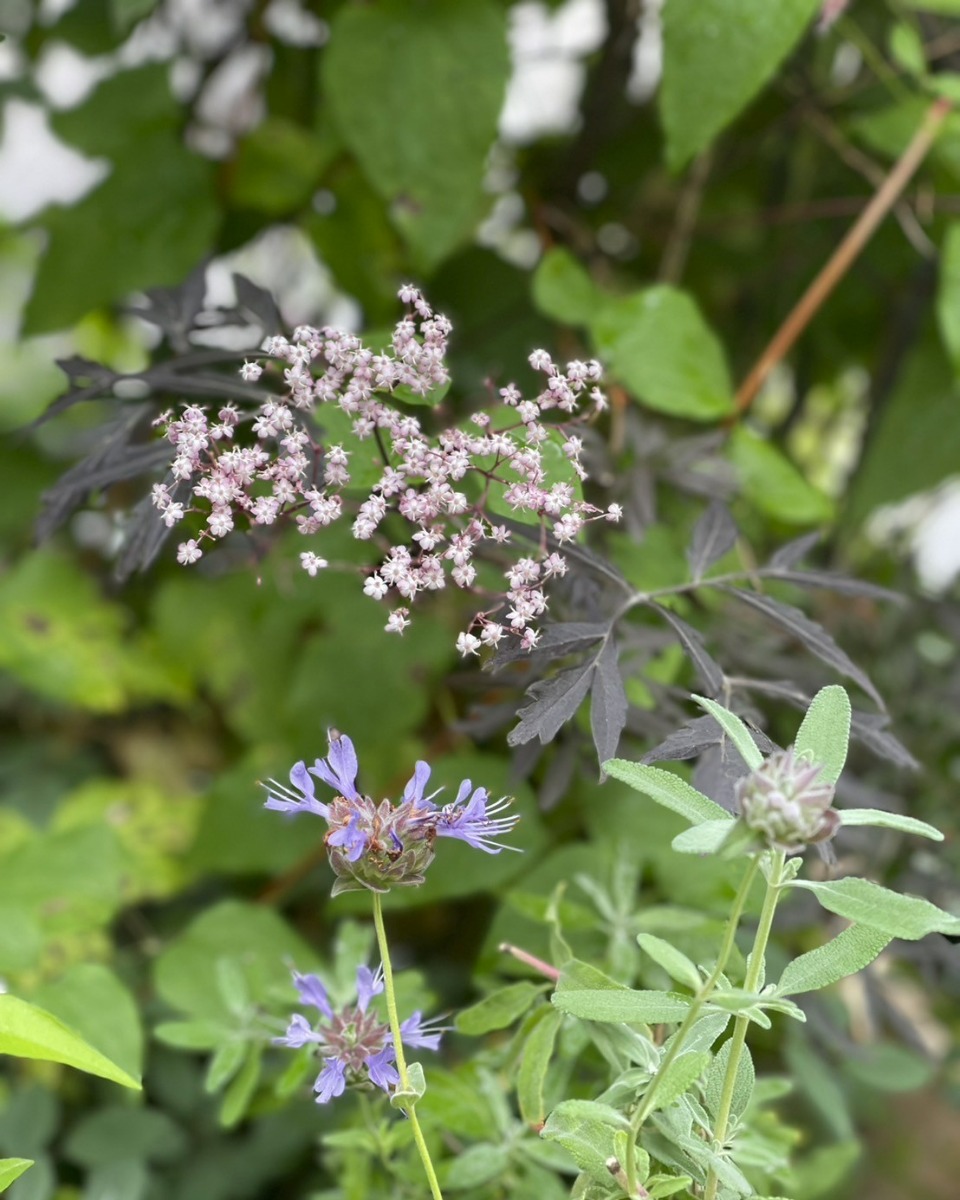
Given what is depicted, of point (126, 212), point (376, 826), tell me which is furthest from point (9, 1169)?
point (126, 212)

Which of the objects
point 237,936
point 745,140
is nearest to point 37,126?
point 745,140

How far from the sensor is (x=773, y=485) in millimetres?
667

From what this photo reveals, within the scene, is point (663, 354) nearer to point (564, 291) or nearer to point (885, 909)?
point (564, 291)

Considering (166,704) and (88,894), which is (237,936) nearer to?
(88,894)

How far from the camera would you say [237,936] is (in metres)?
0.68

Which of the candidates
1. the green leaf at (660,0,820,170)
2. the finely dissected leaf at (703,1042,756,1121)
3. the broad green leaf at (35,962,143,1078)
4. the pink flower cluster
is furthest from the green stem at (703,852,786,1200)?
the green leaf at (660,0,820,170)

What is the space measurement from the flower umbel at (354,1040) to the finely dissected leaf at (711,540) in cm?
21

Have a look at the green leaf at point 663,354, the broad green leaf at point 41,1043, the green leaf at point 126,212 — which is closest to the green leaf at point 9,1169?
the broad green leaf at point 41,1043

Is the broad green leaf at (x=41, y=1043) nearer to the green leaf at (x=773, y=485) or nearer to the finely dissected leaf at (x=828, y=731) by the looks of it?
the finely dissected leaf at (x=828, y=731)

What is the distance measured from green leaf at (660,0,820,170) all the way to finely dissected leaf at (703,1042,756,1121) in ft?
1.41

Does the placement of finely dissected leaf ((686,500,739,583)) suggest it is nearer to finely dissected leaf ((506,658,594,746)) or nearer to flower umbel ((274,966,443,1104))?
finely dissected leaf ((506,658,594,746))

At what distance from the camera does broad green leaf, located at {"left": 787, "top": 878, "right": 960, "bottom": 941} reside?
30cm

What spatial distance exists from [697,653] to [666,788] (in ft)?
0.31

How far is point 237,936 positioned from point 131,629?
422 millimetres
